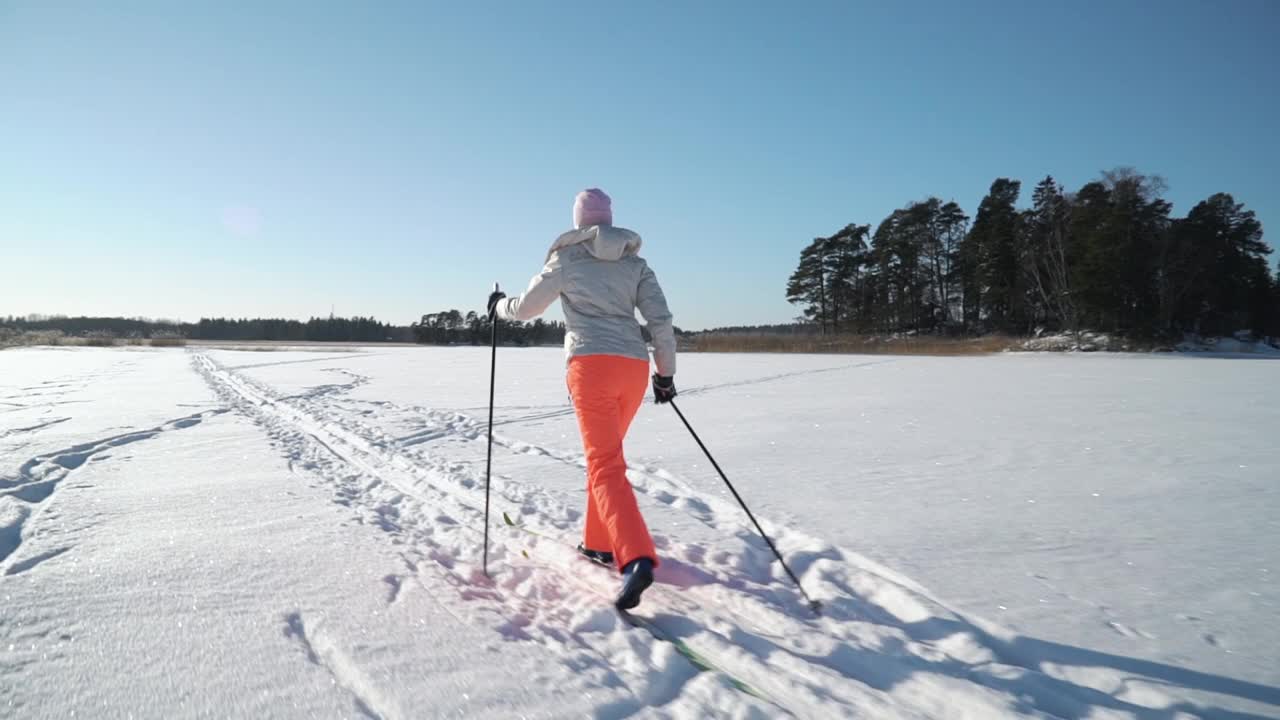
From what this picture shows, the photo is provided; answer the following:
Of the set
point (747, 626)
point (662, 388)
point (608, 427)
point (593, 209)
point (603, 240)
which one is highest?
point (593, 209)

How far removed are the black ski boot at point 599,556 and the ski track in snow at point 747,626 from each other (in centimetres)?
7

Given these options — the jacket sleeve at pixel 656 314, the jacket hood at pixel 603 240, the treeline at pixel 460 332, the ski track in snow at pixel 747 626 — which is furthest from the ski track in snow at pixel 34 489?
the treeline at pixel 460 332

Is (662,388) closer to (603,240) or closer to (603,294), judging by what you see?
(603,294)

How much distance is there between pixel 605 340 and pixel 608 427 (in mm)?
359

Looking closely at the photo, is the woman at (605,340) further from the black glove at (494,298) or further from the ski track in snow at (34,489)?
the ski track in snow at (34,489)

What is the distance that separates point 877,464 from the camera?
4020 millimetres

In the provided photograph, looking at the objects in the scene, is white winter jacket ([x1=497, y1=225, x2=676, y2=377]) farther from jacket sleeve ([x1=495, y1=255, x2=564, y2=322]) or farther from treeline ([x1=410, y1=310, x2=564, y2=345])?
treeline ([x1=410, y1=310, x2=564, y2=345])

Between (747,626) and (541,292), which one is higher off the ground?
(541,292)

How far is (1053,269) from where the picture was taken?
95.0 feet

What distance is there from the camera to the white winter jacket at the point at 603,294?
2.30m

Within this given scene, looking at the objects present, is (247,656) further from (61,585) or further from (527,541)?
(527,541)

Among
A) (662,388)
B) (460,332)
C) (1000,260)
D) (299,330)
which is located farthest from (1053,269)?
(299,330)

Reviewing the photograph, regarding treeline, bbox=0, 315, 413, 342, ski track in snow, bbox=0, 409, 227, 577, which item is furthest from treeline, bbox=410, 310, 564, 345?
ski track in snow, bbox=0, 409, 227, 577

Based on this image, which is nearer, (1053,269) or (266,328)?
(1053,269)
